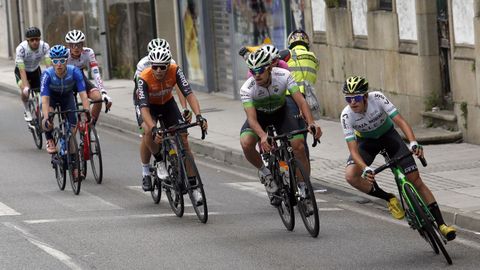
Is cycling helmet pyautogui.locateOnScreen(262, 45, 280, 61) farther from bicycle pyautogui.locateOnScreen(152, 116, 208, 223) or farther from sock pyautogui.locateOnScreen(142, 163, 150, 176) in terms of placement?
sock pyautogui.locateOnScreen(142, 163, 150, 176)

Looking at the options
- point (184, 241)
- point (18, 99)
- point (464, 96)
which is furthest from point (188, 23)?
point (184, 241)

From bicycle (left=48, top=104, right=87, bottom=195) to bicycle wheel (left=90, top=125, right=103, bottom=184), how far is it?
311mm

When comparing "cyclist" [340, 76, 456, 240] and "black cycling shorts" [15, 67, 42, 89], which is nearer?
"cyclist" [340, 76, 456, 240]

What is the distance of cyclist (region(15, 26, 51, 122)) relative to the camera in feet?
65.2

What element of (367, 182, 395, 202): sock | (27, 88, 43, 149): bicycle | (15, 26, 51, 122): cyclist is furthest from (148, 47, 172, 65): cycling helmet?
(27, 88, 43, 149): bicycle

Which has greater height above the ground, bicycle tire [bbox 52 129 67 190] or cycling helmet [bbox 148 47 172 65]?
cycling helmet [bbox 148 47 172 65]

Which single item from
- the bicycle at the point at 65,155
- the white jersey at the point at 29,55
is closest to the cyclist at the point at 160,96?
the bicycle at the point at 65,155

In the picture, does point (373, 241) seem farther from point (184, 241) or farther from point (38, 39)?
point (38, 39)

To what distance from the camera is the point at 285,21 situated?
2333cm

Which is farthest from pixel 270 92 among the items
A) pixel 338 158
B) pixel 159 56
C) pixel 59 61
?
pixel 338 158

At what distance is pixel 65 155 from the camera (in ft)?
51.2

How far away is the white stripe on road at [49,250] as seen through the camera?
11.0m

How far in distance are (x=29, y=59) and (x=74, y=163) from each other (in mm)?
5231

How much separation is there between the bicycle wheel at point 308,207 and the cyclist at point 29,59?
27.2ft
